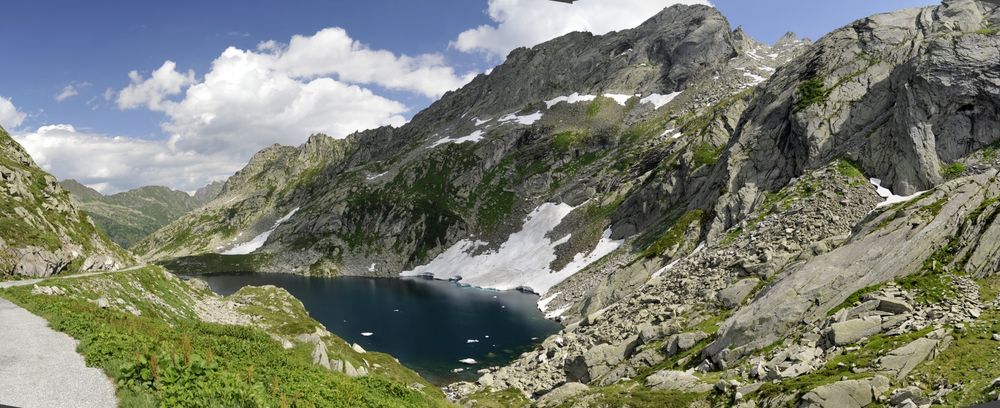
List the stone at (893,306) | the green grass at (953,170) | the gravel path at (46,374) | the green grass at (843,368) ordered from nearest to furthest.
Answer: the gravel path at (46,374), the green grass at (843,368), the stone at (893,306), the green grass at (953,170)

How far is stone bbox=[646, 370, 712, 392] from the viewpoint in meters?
36.7

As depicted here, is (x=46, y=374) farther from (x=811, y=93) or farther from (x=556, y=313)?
(x=811, y=93)

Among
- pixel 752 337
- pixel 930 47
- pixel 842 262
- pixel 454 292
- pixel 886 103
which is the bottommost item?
pixel 454 292

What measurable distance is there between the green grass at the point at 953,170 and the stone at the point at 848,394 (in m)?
58.5

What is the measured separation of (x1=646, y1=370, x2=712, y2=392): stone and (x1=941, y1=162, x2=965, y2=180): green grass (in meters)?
54.3

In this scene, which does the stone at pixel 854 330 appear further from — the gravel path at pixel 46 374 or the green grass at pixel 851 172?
the green grass at pixel 851 172

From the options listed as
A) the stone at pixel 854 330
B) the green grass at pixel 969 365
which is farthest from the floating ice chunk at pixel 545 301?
the green grass at pixel 969 365

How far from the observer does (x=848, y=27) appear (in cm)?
11056

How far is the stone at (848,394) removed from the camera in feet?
83.4

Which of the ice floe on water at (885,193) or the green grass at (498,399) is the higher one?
the ice floe on water at (885,193)

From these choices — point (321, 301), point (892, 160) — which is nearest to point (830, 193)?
point (892, 160)

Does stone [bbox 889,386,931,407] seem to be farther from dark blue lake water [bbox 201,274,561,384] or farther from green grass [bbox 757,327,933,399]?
dark blue lake water [bbox 201,274,561,384]

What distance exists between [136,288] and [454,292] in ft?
347

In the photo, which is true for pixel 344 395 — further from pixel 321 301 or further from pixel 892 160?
pixel 321 301
